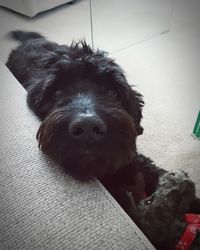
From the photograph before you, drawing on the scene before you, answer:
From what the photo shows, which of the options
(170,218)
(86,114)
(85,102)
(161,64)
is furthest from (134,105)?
(161,64)

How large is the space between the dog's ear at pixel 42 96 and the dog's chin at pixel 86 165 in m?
0.34

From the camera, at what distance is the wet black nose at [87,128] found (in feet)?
2.93

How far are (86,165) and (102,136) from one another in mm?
134

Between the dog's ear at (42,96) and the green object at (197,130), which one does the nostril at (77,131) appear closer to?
the dog's ear at (42,96)

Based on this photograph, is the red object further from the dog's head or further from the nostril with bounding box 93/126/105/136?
the nostril with bounding box 93/126/105/136

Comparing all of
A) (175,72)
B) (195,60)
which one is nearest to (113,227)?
(175,72)

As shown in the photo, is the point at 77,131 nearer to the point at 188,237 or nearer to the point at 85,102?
the point at 85,102

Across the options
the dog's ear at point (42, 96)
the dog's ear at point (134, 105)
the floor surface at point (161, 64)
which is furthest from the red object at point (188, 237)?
the floor surface at point (161, 64)

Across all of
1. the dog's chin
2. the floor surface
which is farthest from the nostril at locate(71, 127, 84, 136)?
the floor surface

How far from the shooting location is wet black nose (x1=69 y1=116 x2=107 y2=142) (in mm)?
893

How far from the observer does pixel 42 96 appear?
1227 millimetres

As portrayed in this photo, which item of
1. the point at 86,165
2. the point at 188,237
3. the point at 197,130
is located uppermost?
the point at 86,165

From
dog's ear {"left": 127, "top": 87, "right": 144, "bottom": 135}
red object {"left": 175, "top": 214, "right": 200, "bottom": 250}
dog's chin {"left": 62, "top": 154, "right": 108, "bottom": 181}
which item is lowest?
red object {"left": 175, "top": 214, "right": 200, "bottom": 250}

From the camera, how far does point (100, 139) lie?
947 mm
